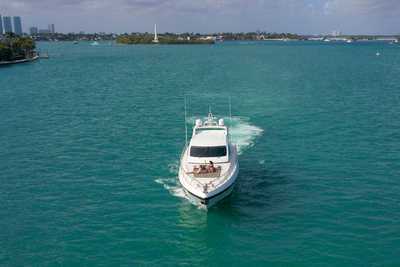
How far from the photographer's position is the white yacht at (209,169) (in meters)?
33.2

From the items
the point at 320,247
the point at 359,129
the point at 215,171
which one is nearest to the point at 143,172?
the point at 215,171

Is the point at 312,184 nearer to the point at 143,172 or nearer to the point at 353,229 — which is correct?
the point at 353,229

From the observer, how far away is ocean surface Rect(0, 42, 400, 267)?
2998 cm

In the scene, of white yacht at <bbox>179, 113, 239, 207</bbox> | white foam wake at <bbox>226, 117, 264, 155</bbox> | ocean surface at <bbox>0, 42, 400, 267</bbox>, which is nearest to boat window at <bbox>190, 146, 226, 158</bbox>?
white yacht at <bbox>179, 113, 239, 207</bbox>

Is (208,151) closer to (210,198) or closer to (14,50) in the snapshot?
(210,198)

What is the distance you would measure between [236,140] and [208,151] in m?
15.4

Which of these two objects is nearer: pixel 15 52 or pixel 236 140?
pixel 236 140

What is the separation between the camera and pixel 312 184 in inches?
1604

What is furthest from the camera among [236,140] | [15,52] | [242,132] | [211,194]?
[15,52]

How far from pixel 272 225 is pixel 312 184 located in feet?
30.9

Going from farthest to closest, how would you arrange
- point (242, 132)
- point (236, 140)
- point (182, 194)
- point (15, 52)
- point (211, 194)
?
point (15, 52), point (242, 132), point (236, 140), point (182, 194), point (211, 194)

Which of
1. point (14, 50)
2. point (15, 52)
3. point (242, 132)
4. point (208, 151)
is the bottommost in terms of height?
point (242, 132)

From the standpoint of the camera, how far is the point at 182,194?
38.1 m

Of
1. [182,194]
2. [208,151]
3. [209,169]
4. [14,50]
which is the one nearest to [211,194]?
[209,169]
